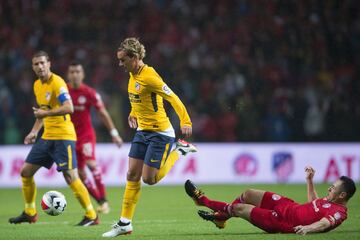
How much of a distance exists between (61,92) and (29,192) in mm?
1402

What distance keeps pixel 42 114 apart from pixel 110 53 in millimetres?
9657

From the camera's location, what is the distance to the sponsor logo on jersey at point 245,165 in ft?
53.4

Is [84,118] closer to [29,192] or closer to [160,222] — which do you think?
[29,192]

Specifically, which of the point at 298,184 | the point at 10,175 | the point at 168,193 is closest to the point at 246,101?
the point at 298,184

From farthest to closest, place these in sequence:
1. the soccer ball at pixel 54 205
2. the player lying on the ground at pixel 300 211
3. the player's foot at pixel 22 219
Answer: the player's foot at pixel 22 219 < the soccer ball at pixel 54 205 < the player lying on the ground at pixel 300 211

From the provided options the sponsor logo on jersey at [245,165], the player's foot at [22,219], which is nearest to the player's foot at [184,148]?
the player's foot at [22,219]

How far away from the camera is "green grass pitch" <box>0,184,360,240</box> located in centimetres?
810

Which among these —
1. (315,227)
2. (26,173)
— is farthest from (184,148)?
(26,173)

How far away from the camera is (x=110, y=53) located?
1831 cm

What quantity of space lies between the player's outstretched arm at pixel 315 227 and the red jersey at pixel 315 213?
0.06 m

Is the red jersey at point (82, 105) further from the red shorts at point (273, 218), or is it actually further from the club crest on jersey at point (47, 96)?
the red shorts at point (273, 218)

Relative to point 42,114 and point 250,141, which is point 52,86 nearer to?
point 42,114

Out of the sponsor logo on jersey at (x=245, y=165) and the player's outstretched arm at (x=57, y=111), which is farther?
the sponsor logo on jersey at (x=245, y=165)

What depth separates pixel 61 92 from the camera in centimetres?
920
